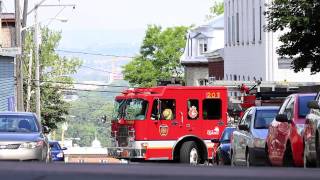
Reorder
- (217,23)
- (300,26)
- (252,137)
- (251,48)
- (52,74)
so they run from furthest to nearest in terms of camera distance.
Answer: (52,74), (217,23), (251,48), (300,26), (252,137)

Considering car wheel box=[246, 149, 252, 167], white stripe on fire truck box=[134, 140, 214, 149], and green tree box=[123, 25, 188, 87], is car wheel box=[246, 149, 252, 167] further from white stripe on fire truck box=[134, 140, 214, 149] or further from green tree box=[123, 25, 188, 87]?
green tree box=[123, 25, 188, 87]

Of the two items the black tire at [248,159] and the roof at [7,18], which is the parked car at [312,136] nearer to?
the black tire at [248,159]

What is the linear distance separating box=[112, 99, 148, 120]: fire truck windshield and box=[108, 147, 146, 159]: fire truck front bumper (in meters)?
1.06

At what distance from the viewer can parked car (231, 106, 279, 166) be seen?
19.6 metres

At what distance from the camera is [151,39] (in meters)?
95.9

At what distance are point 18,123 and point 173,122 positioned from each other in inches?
409

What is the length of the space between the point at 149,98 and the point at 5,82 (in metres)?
17.8

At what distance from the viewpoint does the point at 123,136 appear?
3231cm

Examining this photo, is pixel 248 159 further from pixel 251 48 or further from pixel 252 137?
pixel 251 48

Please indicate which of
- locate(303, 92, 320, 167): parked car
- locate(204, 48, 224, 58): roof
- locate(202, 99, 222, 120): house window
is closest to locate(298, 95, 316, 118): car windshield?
locate(303, 92, 320, 167): parked car

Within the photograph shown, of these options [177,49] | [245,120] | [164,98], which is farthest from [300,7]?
[177,49]

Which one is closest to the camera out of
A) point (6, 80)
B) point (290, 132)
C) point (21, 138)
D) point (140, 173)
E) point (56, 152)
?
point (140, 173)

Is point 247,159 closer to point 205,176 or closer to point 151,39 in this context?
point 205,176

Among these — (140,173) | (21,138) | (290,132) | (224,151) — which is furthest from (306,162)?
(224,151)
